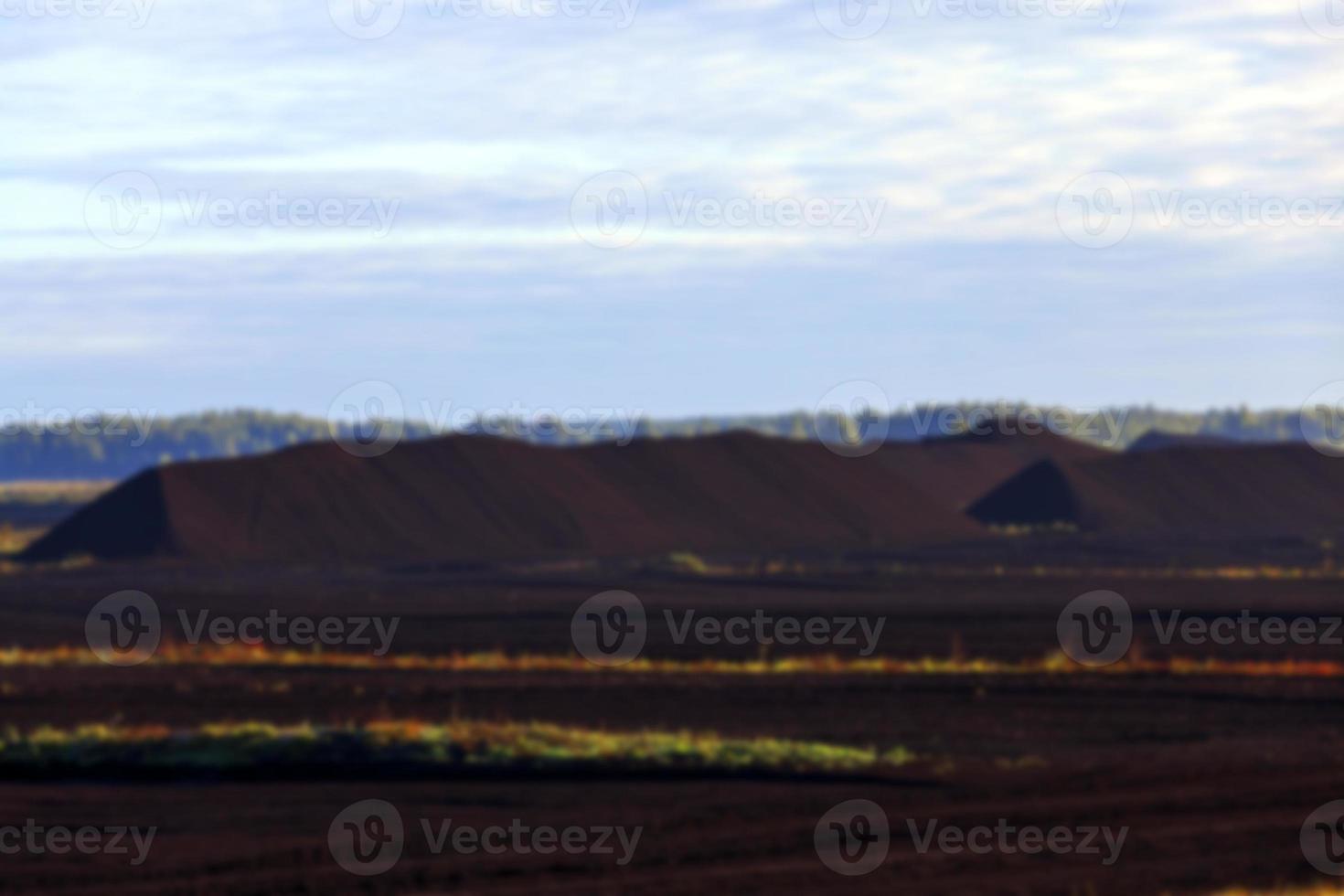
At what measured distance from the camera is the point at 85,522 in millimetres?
67188

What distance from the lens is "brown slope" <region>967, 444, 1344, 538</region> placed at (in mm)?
85375

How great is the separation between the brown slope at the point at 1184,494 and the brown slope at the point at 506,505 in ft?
24.6

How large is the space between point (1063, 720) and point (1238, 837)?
8352 mm

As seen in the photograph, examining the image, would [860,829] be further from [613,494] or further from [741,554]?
[613,494]

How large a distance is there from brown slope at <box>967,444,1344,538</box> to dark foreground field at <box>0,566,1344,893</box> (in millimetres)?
48187

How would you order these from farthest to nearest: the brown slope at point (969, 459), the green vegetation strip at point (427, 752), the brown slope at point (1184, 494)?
the brown slope at point (969, 459) < the brown slope at point (1184, 494) < the green vegetation strip at point (427, 752)

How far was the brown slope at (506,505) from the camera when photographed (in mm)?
67062

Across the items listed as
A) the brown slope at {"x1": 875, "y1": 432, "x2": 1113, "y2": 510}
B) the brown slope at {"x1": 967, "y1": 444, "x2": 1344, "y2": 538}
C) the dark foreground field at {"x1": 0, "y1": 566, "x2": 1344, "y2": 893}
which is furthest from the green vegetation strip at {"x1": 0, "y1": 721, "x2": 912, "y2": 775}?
the brown slope at {"x1": 875, "y1": 432, "x2": 1113, "y2": 510}

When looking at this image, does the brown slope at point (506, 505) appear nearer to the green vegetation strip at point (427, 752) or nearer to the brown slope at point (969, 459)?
the brown slope at point (969, 459)

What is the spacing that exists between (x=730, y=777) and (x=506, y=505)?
55972 mm

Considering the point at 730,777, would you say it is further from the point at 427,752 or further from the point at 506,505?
the point at 506,505

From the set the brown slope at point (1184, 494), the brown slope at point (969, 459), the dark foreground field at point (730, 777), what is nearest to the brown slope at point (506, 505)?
the brown slope at point (1184, 494)

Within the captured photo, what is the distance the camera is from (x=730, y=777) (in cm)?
1756

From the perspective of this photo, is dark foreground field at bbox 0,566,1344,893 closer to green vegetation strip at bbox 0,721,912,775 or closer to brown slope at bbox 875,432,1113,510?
green vegetation strip at bbox 0,721,912,775
